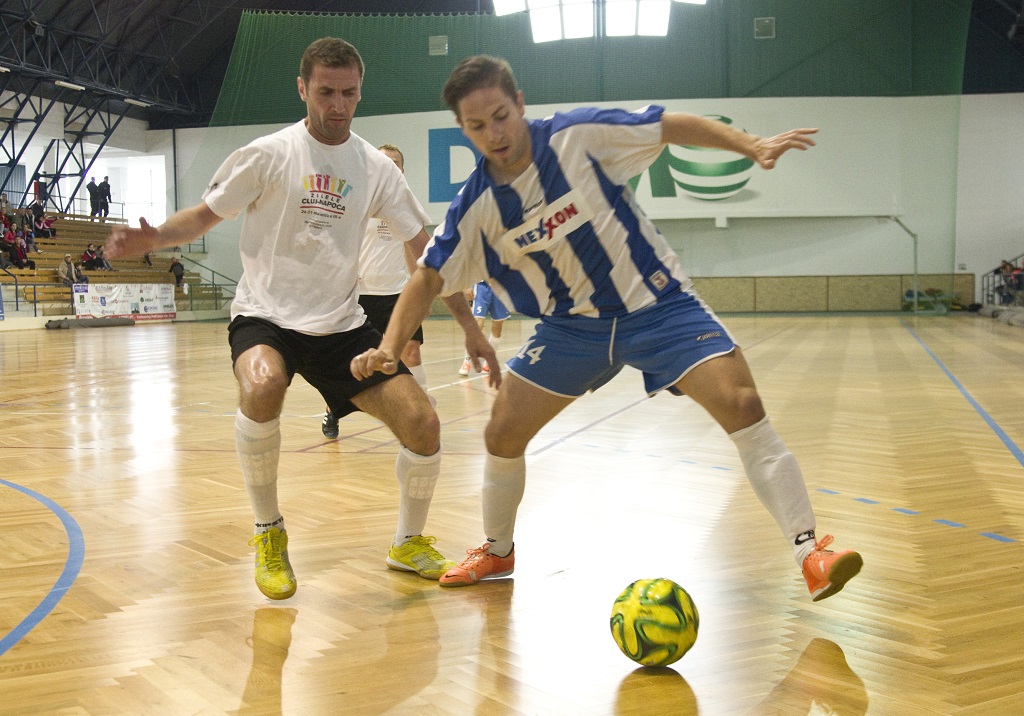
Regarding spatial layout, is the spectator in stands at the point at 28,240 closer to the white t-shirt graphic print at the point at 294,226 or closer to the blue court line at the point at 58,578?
the blue court line at the point at 58,578

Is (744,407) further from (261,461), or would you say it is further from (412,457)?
(261,461)

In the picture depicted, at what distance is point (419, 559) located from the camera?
3.50m

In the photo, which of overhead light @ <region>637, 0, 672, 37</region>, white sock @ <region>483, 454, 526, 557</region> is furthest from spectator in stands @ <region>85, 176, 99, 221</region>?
white sock @ <region>483, 454, 526, 557</region>

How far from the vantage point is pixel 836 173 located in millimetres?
26359

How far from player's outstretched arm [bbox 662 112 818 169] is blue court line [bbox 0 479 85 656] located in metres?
2.54

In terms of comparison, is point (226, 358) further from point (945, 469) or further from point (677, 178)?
point (677, 178)

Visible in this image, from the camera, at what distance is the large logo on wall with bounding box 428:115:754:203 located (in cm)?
2634

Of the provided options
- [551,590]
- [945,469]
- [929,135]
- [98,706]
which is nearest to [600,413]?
[945,469]

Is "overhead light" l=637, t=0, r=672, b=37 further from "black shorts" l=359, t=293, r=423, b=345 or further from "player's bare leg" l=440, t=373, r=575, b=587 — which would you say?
"player's bare leg" l=440, t=373, r=575, b=587

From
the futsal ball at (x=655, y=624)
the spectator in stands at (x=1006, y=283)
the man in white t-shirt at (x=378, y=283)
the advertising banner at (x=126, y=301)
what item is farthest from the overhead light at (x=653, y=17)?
the futsal ball at (x=655, y=624)

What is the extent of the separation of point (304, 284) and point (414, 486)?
847mm

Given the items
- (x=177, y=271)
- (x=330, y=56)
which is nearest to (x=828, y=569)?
(x=330, y=56)

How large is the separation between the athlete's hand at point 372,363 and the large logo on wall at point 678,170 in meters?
23.7

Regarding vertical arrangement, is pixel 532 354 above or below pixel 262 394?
above
